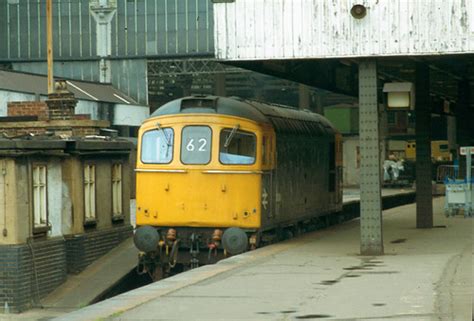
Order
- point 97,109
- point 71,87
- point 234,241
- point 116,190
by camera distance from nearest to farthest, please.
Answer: point 234,241 → point 116,190 → point 71,87 → point 97,109

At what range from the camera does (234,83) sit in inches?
2443

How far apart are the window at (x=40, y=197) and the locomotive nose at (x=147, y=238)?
1.57 m

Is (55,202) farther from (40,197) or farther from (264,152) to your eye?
(264,152)

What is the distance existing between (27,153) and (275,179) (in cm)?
468

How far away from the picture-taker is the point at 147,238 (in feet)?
65.7

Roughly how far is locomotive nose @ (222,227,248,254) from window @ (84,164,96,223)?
3381 millimetres

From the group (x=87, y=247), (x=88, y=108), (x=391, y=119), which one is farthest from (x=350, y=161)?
(x=87, y=247)

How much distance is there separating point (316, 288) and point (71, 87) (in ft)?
108

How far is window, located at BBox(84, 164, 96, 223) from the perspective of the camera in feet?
71.9

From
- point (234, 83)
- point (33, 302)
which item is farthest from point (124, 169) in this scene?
point (234, 83)

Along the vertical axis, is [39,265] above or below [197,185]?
below

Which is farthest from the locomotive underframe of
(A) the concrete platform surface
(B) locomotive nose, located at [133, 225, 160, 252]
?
(A) the concrete platform surface

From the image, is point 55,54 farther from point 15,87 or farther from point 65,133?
point 65,133

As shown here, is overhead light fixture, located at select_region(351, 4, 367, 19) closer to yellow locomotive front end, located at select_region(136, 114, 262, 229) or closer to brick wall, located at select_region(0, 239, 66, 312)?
yellow locomotive front end, located at select_region(136, 114, 262, 229)
